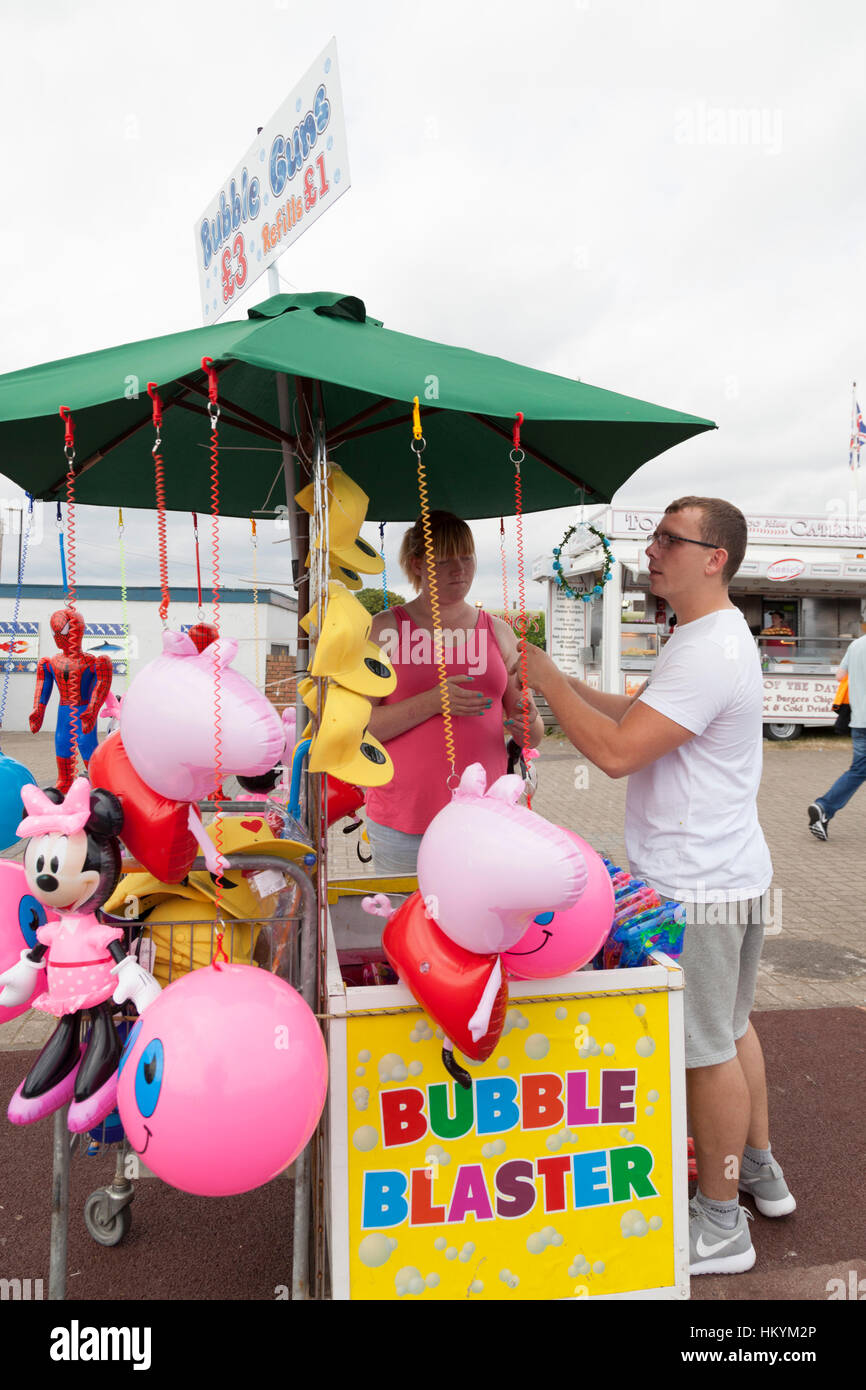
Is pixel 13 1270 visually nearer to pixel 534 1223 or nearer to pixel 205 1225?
pixel 205 1225

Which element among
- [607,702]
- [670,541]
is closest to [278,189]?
[670,541]

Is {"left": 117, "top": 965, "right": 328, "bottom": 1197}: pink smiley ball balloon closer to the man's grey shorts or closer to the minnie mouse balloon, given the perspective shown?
the minnie mouse balloon

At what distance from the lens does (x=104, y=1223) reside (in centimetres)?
234

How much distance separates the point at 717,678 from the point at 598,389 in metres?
0.74

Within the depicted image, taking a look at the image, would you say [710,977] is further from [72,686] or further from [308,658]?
[72,686]

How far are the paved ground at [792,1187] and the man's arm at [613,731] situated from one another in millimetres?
1335

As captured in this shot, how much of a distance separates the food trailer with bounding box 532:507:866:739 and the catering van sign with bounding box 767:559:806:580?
0.02 metres

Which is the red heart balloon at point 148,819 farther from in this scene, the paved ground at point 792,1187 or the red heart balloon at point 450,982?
the paved ground at point 792,1187

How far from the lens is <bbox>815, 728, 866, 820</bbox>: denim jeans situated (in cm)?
688

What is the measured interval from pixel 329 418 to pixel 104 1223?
2.50 metres

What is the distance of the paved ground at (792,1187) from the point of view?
7.18ft

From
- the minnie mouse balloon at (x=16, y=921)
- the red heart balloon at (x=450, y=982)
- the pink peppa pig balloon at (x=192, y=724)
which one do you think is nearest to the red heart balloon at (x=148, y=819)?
the pink peppa pig balloon at (x=192, y=724)
